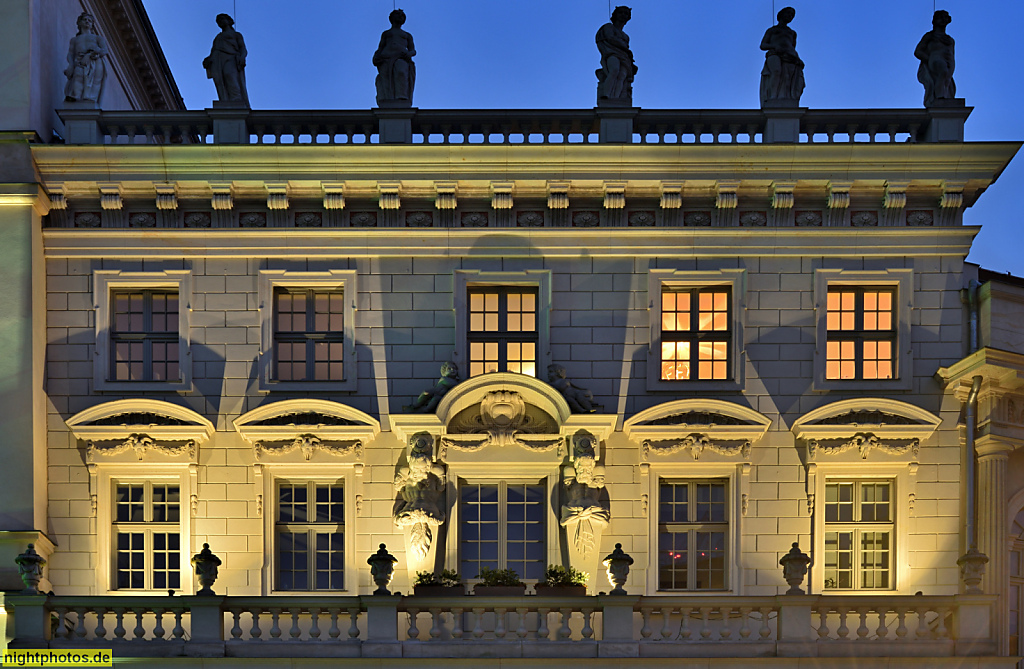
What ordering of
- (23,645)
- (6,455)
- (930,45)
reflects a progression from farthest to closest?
(930,45)
(6,455)
(23,645)

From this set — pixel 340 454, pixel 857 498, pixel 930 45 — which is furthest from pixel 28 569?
pixel 930 45

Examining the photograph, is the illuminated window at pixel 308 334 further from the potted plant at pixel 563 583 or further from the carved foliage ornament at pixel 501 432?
the potted plant at pixel 563 583

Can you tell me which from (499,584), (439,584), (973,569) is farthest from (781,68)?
(439,584)

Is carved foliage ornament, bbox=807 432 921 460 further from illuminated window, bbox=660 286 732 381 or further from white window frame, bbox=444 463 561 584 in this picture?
white window frame, bbox=444 463 561 584

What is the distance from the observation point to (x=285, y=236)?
19.1 meters

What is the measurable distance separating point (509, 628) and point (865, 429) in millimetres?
6807

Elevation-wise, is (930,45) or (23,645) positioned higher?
(930,45)

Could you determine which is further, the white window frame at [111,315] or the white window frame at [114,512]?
the white window frame at [111,315]

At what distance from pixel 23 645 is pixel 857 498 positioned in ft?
43.9

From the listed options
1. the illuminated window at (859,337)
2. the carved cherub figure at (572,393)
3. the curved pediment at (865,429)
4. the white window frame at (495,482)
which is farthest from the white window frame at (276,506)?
the illuminated window at (859,337)

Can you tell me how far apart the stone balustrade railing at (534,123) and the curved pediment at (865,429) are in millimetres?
4634

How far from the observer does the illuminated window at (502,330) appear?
19.1 m

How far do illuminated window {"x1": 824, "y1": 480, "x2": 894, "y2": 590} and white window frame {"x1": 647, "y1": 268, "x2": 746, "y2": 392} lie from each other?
253 centimetres

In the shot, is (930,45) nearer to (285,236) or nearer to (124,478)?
(285,236)
